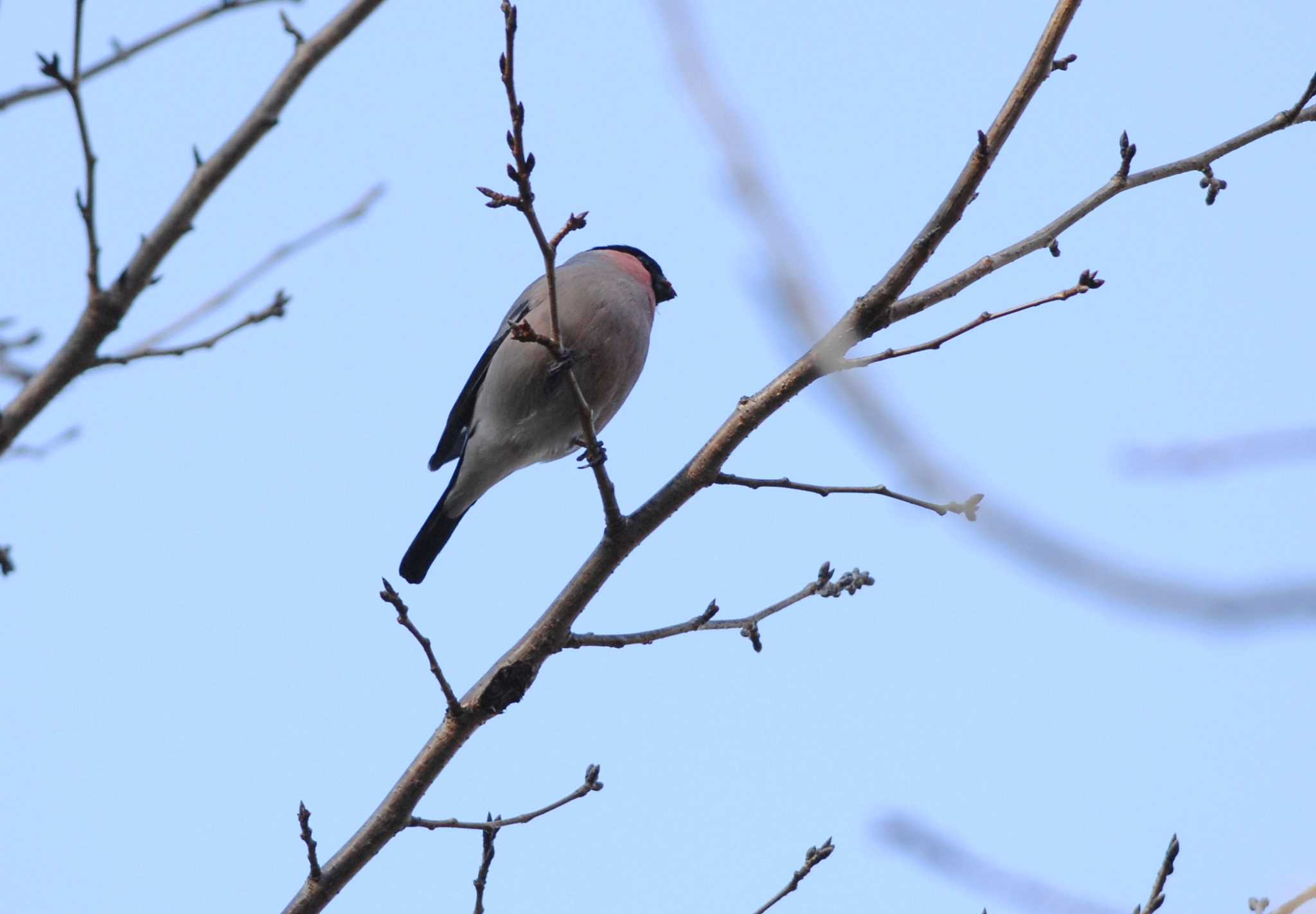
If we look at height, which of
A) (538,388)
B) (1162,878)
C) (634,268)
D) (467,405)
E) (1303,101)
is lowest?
(1162,878)

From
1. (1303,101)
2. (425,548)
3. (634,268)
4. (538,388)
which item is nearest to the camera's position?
(1303,101)

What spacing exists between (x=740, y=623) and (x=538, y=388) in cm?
195

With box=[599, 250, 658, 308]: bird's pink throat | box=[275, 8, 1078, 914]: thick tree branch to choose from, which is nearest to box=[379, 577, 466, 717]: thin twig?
box=[275, 8, 1078, 914]: thick tree branch

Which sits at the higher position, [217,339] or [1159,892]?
[217,339]

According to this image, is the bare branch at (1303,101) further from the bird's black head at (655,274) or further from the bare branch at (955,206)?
the bird's black head at (655,274)

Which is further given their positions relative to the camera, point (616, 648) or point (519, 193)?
point (616, 648)

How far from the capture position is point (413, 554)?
18.8 ft

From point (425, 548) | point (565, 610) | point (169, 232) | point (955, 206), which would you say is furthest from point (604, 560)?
point (425, 548)

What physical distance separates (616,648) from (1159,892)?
1465 mm

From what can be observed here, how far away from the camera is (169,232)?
2195mm

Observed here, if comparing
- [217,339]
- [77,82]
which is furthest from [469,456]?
[77,82]

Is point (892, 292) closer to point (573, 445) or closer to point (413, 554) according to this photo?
point (573, 445)

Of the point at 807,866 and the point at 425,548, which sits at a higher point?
the point at 425,548

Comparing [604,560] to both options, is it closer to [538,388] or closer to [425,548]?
[538,388]
